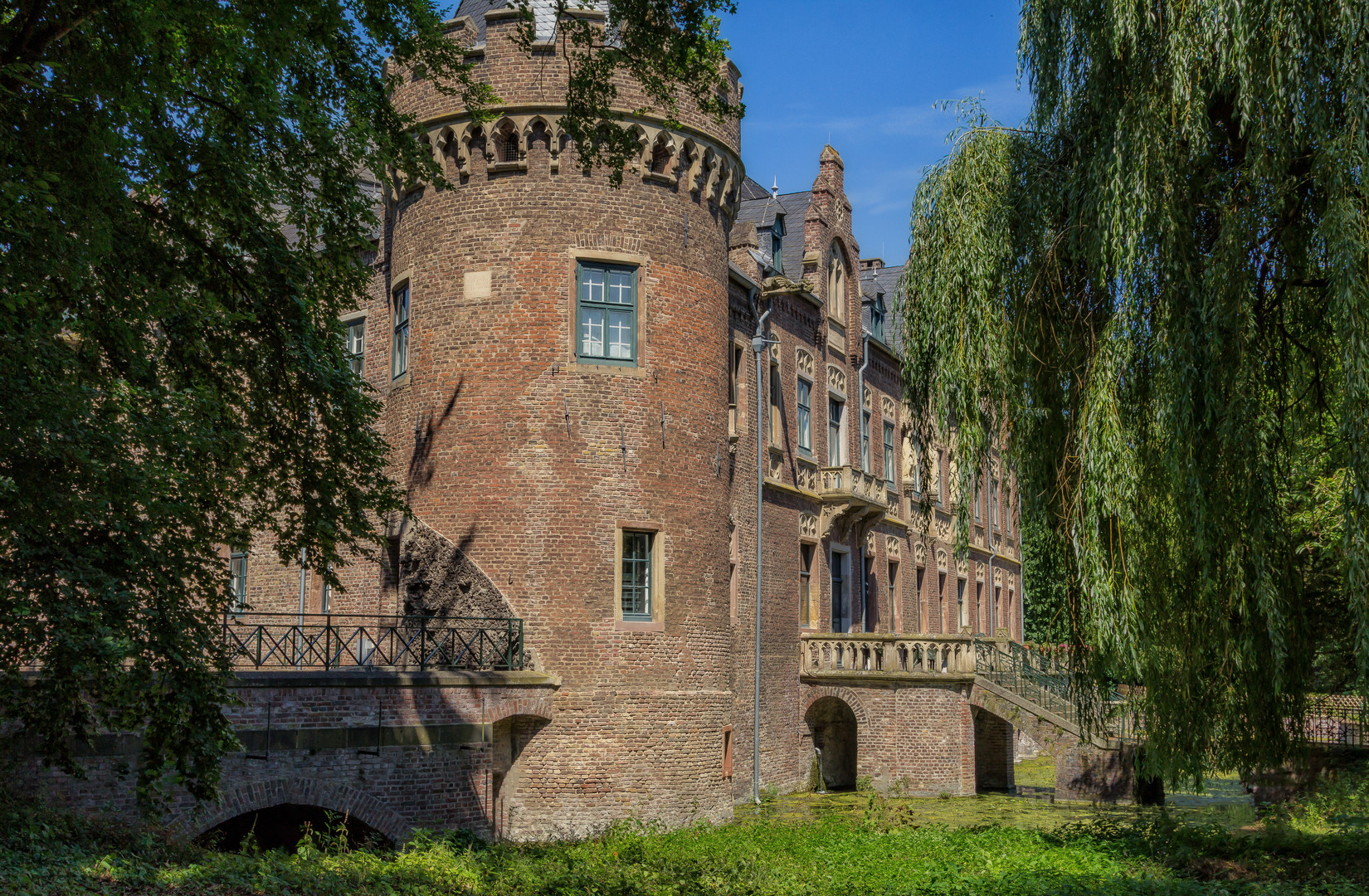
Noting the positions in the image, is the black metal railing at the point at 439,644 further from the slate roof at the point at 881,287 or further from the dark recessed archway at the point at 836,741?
the dark recessed archway at the point at 836,741

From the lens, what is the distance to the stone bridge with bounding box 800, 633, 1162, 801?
76.8 feet

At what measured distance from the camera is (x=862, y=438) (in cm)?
2989

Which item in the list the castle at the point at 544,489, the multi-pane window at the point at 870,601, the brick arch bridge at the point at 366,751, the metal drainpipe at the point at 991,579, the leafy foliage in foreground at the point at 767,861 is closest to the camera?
the leafy foliage in foreground at the point at 767,861

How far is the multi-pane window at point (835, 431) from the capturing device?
28.0 meters

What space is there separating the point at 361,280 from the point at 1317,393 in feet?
32.4

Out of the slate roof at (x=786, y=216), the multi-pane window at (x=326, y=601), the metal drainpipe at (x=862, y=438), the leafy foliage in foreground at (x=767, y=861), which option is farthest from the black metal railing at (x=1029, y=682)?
the multi-pane window at (x=326, y=601)

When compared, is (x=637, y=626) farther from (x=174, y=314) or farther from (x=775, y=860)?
(x=174, y=314)

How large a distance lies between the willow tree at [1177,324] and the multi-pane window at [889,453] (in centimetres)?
1838

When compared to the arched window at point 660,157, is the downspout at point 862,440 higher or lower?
lower

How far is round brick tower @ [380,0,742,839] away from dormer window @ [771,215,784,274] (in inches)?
321

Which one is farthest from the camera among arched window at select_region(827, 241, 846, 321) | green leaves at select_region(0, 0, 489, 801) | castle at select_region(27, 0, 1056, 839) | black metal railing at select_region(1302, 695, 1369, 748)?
arched window at select_region(827, 241, 846, 321)

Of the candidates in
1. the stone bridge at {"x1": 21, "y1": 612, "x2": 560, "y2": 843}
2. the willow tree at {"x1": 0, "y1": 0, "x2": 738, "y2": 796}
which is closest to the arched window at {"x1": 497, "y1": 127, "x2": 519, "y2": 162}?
the willow tree at {"x1": 0, "y1": 0, "x2": 738, "y2": 796}

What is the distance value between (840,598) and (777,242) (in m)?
8.24

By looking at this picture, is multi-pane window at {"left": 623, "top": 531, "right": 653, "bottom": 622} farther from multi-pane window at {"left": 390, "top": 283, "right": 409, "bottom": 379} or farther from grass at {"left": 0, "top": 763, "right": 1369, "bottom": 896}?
multi-pane window at {"left": 390, "top": 283, "right": 409, "bottom": 379}
